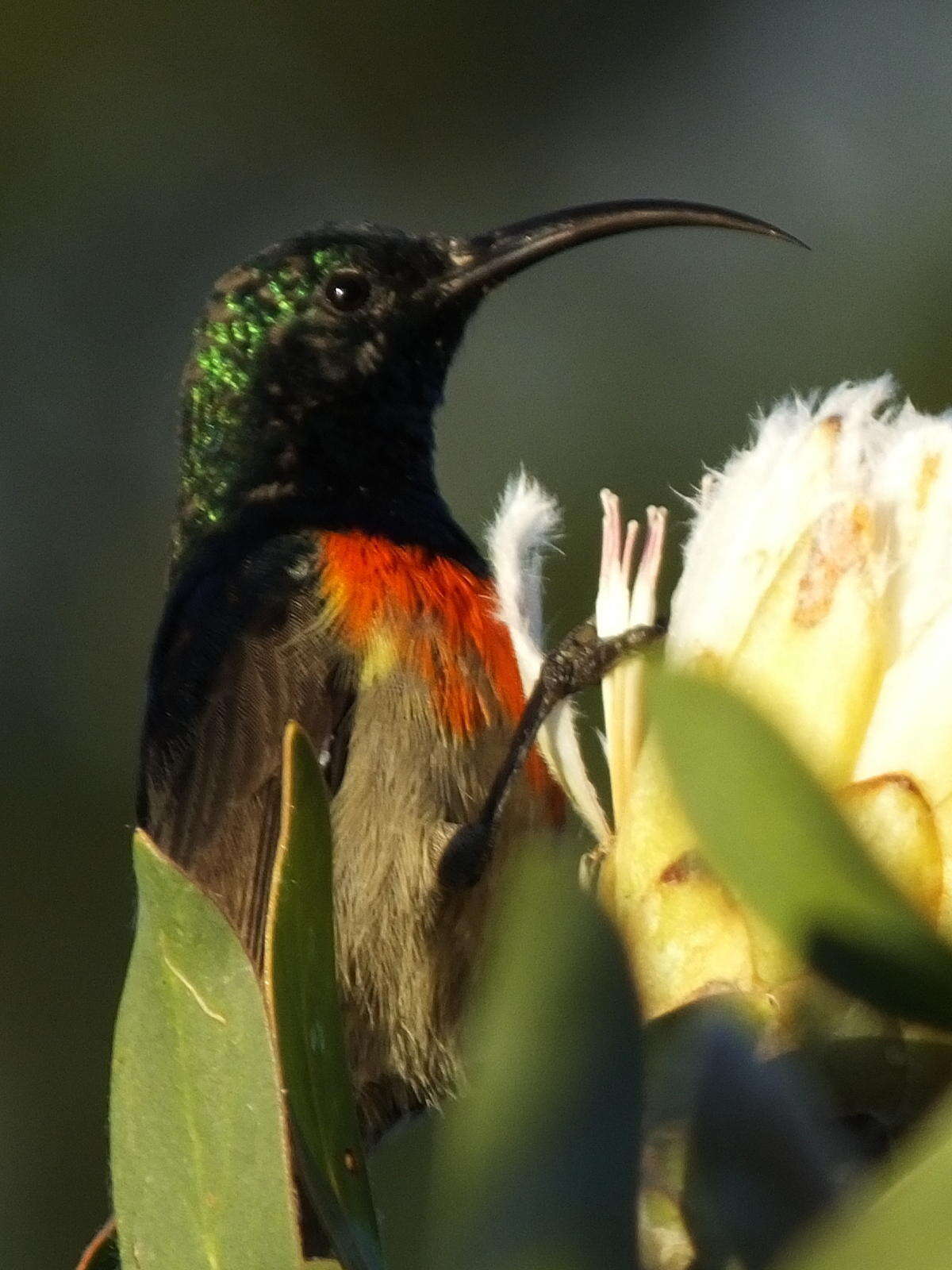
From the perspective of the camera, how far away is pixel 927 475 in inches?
39.1

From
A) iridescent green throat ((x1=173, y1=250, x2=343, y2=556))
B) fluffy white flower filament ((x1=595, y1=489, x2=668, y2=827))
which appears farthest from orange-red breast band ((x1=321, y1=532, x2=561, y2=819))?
fluffy white flower filament ((x1=595, y1=489, x2=668, y2=827))

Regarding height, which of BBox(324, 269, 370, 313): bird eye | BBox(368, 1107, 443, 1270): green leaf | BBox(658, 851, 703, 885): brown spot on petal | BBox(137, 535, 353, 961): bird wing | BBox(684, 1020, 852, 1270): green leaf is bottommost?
BBox(684, 1020, 852, 1270): green leaf

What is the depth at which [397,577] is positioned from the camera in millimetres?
2619

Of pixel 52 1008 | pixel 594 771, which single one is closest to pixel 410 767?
pixel 594 771

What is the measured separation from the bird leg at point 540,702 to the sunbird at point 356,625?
11 mm

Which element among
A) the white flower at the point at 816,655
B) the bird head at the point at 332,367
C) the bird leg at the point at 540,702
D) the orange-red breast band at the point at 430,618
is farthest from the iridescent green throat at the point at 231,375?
the white flower at the point at 816,655

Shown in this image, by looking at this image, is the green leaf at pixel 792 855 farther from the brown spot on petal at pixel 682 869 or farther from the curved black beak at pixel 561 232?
the curved black beak at pixel 561 232

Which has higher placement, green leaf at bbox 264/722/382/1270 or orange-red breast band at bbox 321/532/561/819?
orange-red breast band at bbox 321/532/561/819

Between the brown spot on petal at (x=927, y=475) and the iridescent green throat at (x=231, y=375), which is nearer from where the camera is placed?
the brown spot on petal at (x=927, y=475)

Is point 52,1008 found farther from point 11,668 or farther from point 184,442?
point 184,442

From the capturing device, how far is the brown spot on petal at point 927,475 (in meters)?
0.99

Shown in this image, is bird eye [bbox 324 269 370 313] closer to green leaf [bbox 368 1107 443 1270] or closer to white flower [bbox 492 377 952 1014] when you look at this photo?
white flower [bbox 492 377 952 1014]

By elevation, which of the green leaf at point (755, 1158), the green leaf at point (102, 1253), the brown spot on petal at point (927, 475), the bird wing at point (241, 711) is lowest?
the green leaf at point (755, 1158)

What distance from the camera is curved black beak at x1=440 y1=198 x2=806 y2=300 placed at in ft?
8.04
